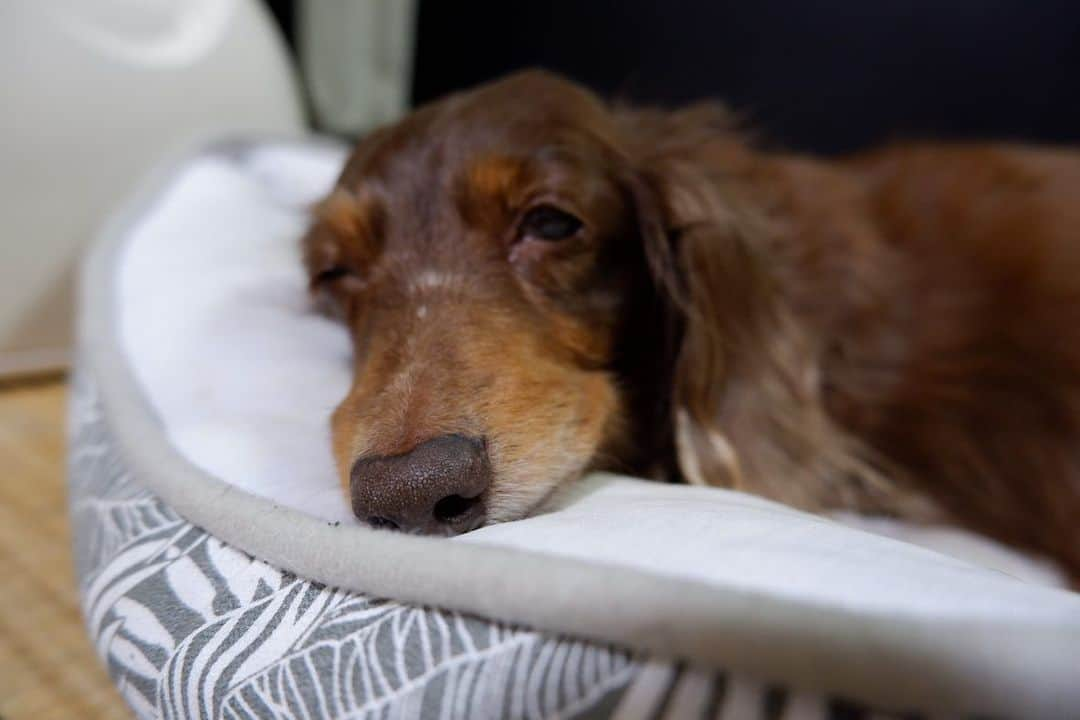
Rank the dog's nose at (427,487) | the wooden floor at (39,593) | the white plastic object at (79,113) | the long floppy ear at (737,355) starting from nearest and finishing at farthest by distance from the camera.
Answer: the dog's nose at (427,487) → the wooden floor at (39,593) → the long floppy ear at (737,355) → the white plastic object at (79,113)

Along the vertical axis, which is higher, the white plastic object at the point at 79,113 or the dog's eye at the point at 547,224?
the dog's eye at the point at 547,224

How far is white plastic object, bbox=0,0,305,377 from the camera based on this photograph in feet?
6.63

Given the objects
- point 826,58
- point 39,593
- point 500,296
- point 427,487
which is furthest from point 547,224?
point 826,58

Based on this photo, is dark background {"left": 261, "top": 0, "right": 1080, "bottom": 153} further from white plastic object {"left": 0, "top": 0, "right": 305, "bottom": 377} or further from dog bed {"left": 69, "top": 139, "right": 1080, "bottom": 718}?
dog bed {"left": 69, "top": 139, "right": 1080, "bottom": 718}

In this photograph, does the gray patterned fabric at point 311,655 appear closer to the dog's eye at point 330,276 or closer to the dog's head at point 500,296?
the dog's head at point 500,296

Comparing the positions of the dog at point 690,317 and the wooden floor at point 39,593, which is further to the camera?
the wooden floor at point 39,593

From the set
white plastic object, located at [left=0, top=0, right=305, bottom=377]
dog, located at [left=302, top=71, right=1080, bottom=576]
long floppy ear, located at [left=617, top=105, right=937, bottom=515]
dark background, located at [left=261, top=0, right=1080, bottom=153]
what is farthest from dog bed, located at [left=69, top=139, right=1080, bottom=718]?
dark background, located at [left=261, top=0, right=1080, bottom=153]

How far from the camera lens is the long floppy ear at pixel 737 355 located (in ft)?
4.37

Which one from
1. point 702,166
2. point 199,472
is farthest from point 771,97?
point 199,472

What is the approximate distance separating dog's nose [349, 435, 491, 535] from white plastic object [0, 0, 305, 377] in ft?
5.28

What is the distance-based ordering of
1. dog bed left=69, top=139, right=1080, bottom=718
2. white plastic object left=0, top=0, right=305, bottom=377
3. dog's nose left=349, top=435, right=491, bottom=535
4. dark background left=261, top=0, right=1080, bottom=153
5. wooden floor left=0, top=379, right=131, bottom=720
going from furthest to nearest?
dark background left=261, top=0, right=1080, bottom=153
white plastic object left=0, top=0, right=305, bottom=377
wooden floor left=0, top=379, right=131, bottom=720
dog's nose left=349, top=435, right=491, bottom=535
dog bed left=69, top=139, right=1080, bottom=718

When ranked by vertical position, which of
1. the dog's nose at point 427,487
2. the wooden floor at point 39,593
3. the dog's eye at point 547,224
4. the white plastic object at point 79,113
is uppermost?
the dog's eye at point 547,224

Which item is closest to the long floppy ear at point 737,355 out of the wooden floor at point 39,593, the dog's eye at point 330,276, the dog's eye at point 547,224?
the dog's eye at point 547,224

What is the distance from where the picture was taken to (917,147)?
1840 mm
